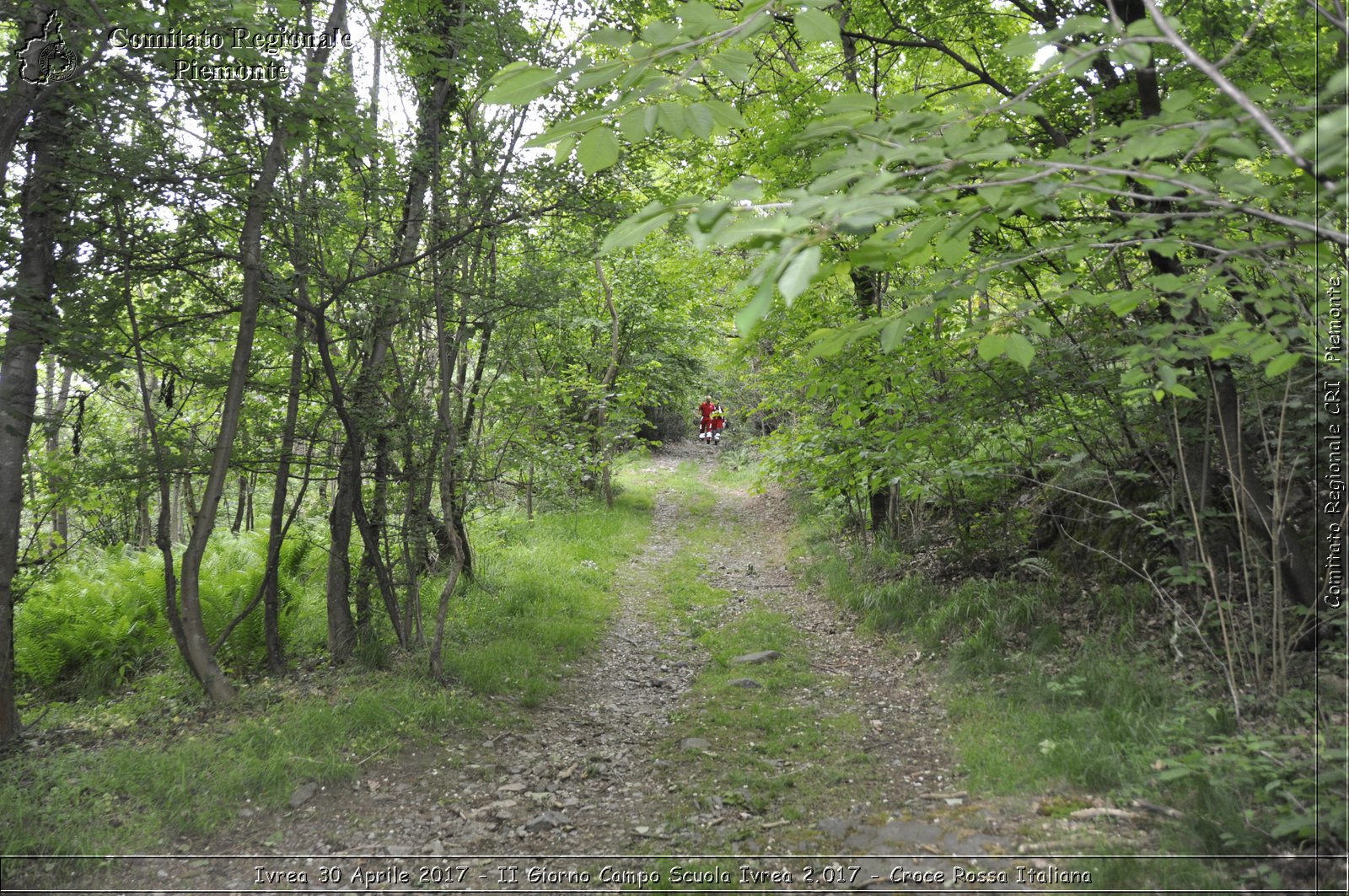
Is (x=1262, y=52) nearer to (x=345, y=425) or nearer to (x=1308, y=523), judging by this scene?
(x=1308, y=523)

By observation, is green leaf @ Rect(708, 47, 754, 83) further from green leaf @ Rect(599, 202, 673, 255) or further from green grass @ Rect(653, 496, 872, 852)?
green grass @ Rect(653, 496, 872, 852)

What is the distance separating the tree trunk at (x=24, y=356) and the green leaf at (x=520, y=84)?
4.17 metres

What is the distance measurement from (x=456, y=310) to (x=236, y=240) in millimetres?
1712

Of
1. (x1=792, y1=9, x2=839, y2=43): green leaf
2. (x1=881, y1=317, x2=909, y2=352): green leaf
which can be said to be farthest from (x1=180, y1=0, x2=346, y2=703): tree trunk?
(x1=881, y1=317, x2=909, y2=352): green leaf

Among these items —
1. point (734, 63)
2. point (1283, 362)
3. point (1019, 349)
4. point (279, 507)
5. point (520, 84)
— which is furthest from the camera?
point (279, 507)

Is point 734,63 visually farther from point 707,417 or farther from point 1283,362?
point 707,417

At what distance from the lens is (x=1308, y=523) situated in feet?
15.9

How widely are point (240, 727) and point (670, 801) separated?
294 cm

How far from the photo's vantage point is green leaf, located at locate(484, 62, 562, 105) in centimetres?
177

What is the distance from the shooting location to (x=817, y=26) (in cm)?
204

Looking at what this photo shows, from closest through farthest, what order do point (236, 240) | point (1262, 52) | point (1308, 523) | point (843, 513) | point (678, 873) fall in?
1. point (678, 873)
2. point (1262, 52)
3. point (1308, 523)
4. point (236, 240)
5. point (843, 513)

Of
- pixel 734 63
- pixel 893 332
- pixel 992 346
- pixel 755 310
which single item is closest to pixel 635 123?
pixel 734 63

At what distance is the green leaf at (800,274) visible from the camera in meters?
1.28

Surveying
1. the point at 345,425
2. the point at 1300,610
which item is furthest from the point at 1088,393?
the point at 345,425
